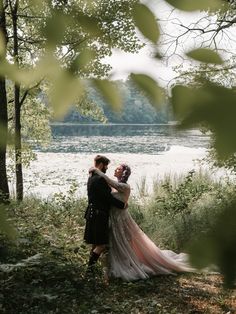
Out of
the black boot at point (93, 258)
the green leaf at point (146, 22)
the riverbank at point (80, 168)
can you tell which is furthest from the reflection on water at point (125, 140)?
the black boot at point (93, 258)

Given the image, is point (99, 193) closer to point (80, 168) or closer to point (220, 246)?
point (220, 246)

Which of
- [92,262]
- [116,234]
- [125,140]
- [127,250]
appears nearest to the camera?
[92,262]

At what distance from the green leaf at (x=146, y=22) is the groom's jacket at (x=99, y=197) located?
5.13 meters

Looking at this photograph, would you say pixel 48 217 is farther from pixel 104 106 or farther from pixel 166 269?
pixel 104 106

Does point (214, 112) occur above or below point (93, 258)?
above

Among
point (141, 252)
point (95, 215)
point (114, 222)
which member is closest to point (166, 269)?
point (141, 252)

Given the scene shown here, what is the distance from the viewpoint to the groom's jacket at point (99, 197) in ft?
19.1

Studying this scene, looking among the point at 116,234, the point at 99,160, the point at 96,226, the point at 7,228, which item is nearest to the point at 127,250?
the point at 116,234

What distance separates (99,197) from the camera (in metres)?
5.89

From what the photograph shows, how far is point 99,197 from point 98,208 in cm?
15

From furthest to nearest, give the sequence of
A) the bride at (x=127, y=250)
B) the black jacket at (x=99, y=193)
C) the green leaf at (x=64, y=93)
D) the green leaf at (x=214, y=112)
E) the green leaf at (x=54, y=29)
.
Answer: the bride at (x=127, y=250) < the black jacket at (x=99, y=193) < the green leaf at (x=54, y=29) < the green leaf at (x=64, y=93) < the green leaf at (x=214, y=112)

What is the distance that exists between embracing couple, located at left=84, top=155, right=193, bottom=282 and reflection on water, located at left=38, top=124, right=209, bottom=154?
2.51 feet

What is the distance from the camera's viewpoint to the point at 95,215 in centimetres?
596

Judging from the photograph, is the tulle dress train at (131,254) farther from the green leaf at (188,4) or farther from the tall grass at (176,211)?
the green leaf at (188,4)
